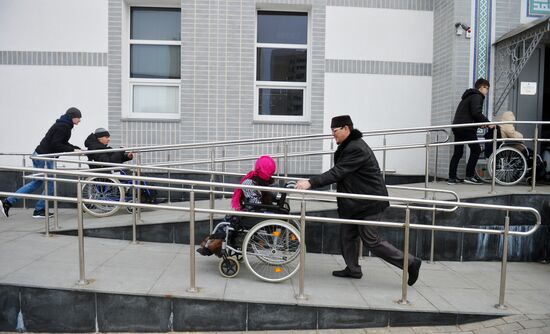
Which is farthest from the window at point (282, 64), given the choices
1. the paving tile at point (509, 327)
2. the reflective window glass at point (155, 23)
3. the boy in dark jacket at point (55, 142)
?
the paving tile at point (509, 327)

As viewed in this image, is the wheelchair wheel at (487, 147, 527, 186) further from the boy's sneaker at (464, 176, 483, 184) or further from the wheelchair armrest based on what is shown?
the wheelchair armrest

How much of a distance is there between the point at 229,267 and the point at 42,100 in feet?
18.7

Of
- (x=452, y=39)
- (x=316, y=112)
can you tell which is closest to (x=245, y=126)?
(x=316, y=112)

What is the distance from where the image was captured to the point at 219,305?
12.9ft

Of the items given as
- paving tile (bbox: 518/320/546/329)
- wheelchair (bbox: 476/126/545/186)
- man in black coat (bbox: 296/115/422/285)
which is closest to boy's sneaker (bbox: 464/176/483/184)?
wheelchair (bbox: 476/126/545/186)

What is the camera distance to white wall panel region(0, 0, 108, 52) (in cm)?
802

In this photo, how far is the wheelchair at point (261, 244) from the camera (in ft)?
14.4

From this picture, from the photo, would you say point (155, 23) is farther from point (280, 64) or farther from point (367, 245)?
point (367, 245)

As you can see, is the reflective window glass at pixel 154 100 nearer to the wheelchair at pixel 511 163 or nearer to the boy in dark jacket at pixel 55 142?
the boy in dark jacket at pixel 55 142

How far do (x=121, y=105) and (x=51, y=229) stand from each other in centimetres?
293

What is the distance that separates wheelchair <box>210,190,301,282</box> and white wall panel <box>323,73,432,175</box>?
156 inches

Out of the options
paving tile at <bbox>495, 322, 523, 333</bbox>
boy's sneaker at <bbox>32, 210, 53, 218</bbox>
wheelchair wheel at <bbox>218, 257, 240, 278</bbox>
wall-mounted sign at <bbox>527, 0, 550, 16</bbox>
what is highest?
wall-mounted sign at <bbox>527, 0, 550, 16</bbox>

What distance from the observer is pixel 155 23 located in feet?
28.0

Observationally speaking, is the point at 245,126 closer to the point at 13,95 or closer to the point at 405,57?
the point at 405,57
